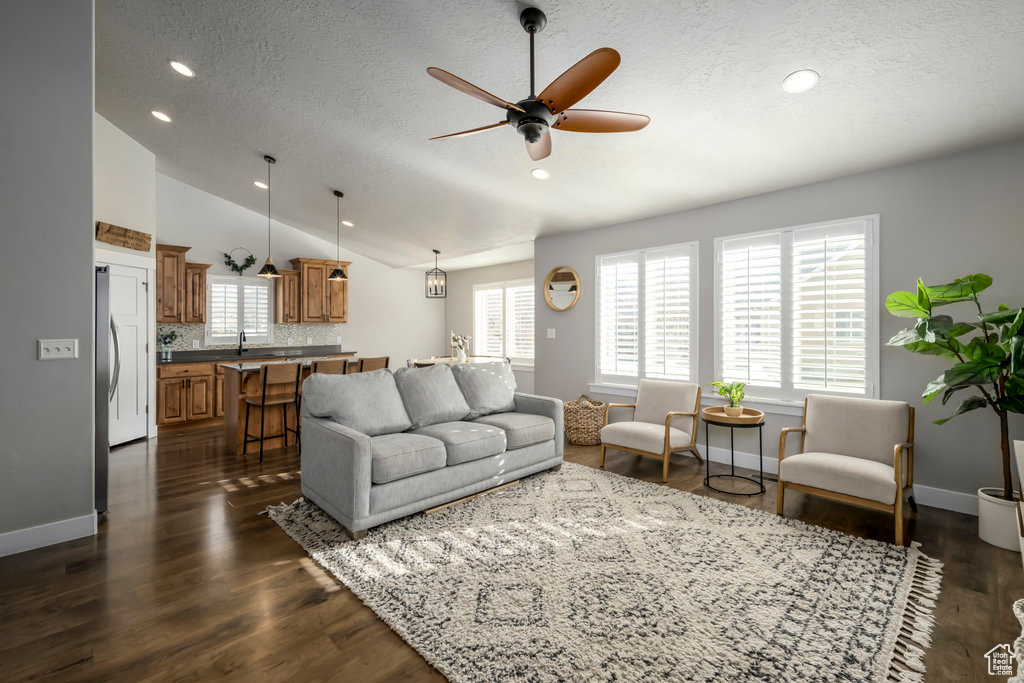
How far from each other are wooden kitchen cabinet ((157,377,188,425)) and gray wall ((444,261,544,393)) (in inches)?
194

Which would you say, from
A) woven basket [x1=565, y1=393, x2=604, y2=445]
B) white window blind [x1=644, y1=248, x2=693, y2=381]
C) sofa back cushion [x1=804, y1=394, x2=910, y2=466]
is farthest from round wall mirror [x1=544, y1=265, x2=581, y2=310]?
sofa back cushion [x1=804, y1=394, x2=910, y2=466]

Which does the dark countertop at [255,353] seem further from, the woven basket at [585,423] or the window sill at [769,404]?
the window sill at [769,404]

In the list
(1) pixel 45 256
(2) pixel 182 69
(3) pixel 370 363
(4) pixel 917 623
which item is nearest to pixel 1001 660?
(4) pixel 917 623

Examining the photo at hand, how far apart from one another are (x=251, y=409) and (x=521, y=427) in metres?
3.08

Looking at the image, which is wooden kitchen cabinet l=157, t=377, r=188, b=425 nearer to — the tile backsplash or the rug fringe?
the tile backsplash

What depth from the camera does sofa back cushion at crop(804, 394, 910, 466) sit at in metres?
3.17

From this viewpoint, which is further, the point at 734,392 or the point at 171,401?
the point at 171,401

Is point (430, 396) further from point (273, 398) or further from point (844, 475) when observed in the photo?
point (844, 475)

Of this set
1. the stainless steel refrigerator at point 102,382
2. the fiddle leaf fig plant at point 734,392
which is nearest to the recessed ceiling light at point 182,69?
the stainless steel refrigerator at point 102,382

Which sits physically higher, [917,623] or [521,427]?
[521,427]

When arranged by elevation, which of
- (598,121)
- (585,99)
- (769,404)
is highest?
(585,99)

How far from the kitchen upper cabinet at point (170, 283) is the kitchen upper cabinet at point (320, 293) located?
168 cm

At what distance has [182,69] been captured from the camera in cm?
351

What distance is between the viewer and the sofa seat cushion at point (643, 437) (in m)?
3.92
